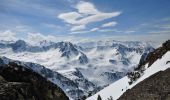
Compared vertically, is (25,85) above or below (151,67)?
above

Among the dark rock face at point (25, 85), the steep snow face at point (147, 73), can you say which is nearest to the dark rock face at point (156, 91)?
the dark rock face at point (25, 85)

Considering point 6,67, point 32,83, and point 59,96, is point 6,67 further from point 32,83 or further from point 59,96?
point 59,96

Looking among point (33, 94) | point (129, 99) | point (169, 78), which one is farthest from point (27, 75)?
point (169, 78)

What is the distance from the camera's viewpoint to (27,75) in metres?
39.9

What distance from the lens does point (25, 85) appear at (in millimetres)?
35656

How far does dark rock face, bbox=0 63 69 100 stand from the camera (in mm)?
33344

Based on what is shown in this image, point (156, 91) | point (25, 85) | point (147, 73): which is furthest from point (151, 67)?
point (25, 85)

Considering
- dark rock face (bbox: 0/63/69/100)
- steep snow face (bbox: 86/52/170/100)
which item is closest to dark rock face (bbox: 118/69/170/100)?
dark rock face (bbox: 0/63/69/100)

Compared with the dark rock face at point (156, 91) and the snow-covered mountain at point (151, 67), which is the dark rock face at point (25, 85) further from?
the snow-covered mountain at point (151, 67)

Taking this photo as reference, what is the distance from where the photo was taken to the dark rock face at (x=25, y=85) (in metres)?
33.3

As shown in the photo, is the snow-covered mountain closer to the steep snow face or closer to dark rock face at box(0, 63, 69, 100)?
the steep snow face

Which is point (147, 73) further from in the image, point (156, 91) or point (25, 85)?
point (25, 85)

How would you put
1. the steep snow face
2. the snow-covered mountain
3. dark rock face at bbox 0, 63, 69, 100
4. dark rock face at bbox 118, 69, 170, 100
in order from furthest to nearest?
the snow-covered mountain
the steep snow face
dark rock face at bbox 118, 69, 170, 100
dark rock face at bbox 0, 63, 69, 100

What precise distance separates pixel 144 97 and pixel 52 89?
1385 cm
